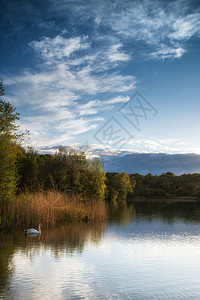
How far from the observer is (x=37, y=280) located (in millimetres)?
7445

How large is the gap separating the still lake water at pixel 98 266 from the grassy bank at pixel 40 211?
0.95 m

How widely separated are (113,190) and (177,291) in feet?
156

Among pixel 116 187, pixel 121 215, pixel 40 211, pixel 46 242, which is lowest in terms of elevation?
pixel 121 215

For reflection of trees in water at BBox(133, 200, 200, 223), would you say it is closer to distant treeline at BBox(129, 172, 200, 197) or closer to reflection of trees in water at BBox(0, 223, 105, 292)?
reflection of trees in water at BBox(0, 223, 105, 292)

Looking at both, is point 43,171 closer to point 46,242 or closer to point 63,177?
point 63,177

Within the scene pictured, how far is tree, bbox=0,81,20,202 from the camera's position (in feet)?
48.0

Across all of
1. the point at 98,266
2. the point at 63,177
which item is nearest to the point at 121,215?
the point at 63,177

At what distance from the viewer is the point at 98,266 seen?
902 centimetres

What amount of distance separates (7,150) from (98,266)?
8.61 m

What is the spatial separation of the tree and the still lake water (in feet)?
7.56

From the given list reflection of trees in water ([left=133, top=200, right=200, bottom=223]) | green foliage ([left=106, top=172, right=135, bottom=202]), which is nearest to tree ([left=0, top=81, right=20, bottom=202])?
reflection of trees in water ([left=133, top=200, right=200, bottom=223])

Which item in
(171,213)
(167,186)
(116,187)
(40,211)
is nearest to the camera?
(40,211)

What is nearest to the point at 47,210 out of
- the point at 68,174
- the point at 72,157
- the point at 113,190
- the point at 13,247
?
the point at 13,247

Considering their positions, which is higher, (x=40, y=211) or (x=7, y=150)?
(x=7, y=150)
